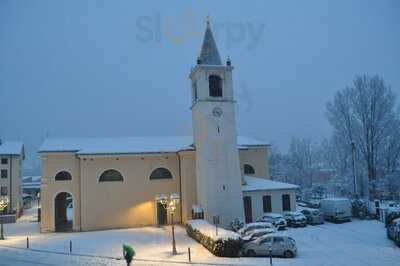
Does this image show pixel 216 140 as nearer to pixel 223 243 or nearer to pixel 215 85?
pixel 215 85

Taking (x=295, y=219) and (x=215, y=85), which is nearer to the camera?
(x=295, y=219)

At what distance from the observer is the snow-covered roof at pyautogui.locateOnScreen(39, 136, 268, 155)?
1304 inches

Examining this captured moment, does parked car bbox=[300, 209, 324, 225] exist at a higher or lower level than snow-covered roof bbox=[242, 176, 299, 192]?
lower

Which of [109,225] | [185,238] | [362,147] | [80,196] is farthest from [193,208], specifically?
[362,147]

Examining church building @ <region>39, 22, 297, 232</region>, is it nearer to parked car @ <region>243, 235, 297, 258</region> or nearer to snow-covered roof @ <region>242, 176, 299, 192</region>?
snow-covered roof @ <region>242, 176, 299, 192</region>

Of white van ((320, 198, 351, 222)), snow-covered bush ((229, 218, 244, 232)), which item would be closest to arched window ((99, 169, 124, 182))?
snow-covered bush ((229, 218, 244, 232))

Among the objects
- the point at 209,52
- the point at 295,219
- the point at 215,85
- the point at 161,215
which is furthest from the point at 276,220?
the point at 209,52

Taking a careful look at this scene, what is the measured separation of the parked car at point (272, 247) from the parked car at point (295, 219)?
10.7 metres

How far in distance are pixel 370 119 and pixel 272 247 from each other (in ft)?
77.6

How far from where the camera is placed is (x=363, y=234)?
2558 cm

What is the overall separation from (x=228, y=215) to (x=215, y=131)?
6766 mm

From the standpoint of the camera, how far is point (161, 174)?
3462 centimetres

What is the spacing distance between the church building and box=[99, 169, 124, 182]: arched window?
0.28 feet

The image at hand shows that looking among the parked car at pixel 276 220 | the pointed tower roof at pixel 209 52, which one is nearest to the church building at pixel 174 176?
the pointed tower roof at pixel 209 52
